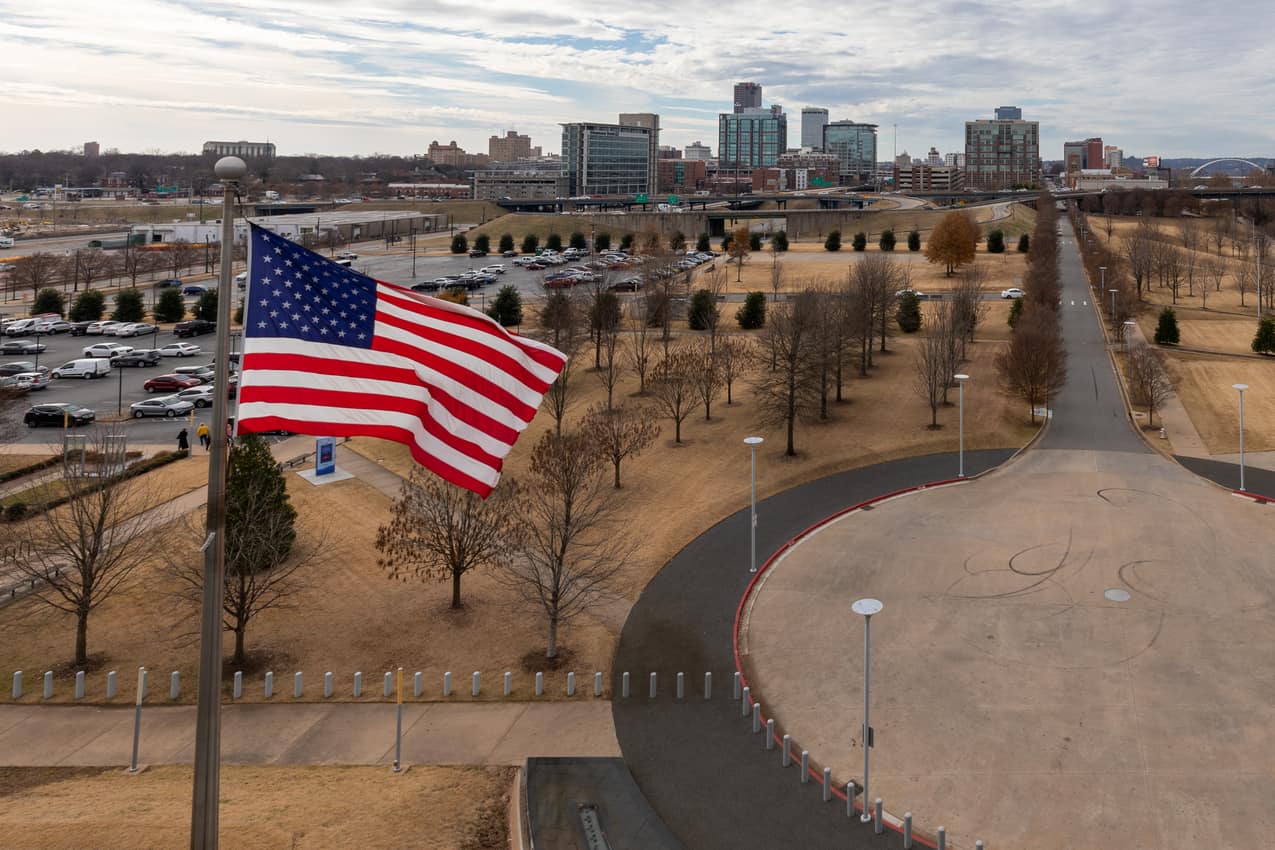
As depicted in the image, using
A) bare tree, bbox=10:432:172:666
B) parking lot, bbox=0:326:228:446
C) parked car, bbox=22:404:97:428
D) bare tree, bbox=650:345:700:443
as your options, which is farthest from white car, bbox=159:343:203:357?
bare tree, bbox=10:432:172:666

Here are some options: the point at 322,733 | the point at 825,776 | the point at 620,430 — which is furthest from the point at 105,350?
the point at 825,776

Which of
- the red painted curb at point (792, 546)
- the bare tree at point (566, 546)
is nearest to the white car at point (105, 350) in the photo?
the bare tree at point (566, 546)

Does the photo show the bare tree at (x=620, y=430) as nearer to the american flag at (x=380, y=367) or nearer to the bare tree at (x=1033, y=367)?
the bare tree at (x=1033, y=367)

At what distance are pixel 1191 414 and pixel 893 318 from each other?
2197 cm

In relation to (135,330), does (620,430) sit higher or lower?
lower

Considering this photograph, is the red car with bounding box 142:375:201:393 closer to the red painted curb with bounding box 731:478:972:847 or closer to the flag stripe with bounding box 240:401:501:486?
the red painted curb with bounding box 731:478:972:847

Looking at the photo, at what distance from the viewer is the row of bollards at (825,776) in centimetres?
1466

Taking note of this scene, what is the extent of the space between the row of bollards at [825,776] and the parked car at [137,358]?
161 feet

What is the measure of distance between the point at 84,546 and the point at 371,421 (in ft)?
52.6

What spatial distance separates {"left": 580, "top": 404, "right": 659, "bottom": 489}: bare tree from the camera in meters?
34.6

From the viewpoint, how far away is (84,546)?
21.8 m

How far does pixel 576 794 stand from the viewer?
52.7ft

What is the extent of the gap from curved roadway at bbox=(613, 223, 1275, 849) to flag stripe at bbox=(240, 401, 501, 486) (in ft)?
26.7

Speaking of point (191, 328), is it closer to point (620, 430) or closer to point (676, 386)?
point (676, 386)
